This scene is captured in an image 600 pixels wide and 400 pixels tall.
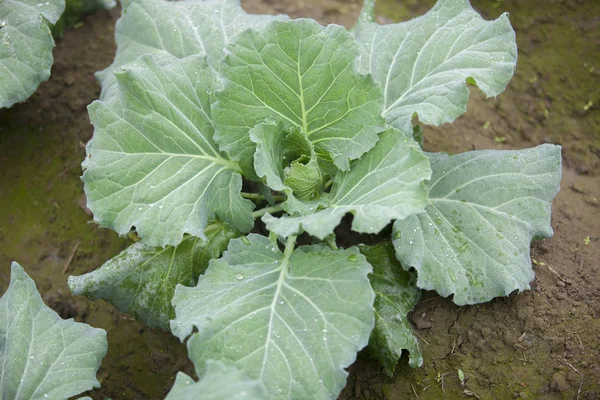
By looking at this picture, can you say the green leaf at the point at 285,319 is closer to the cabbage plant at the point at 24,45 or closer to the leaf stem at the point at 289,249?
the leaf stem at the point at 289,249

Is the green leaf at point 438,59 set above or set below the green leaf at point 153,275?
above

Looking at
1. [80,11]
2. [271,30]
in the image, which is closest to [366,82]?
[271,30]

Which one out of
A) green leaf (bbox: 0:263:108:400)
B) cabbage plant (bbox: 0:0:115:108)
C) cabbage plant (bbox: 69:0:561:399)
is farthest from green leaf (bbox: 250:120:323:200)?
cabbage plant (bbox: 0:0:115:108)

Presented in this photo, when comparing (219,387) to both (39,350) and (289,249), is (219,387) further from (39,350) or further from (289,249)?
(39,350)

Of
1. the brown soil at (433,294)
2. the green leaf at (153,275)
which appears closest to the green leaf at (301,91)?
the green leaf at (153,275)

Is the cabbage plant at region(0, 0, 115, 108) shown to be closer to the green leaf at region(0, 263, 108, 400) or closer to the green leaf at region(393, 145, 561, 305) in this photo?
the green leaf at region(0, 263, 108, 400)

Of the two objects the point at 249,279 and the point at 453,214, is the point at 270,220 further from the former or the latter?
the point at 453,214

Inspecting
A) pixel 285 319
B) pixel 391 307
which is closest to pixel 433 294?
pixel 391 307

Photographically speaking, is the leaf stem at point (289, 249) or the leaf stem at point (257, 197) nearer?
the leaf stem at point (289, 249)
